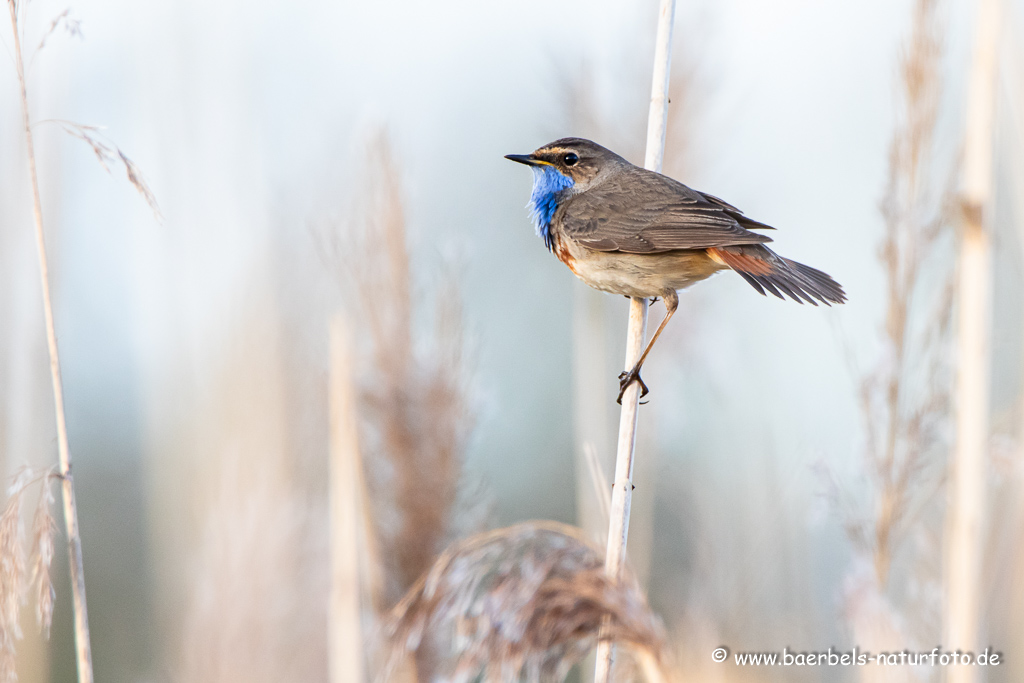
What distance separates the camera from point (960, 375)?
225 centimetres

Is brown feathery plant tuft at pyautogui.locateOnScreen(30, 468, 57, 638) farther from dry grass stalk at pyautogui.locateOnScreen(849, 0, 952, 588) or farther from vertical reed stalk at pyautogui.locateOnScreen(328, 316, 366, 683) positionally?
dry grass stalk at pyautogui.locateOnScreen(849, 0, 952, 588)

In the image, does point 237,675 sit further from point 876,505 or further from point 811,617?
point 811,617

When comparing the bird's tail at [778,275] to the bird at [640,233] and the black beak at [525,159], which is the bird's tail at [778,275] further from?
the black beak at [525,159]

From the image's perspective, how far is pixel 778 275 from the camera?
3.15 meters

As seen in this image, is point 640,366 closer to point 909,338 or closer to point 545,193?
point 909,338

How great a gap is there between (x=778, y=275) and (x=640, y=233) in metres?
0.73

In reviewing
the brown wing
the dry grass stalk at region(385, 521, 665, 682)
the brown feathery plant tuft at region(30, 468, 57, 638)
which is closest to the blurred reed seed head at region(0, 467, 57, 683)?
the brown feathery plant tuft at region(30, 468, 57, 638)

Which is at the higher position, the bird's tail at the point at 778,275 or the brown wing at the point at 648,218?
the brown wing at the point at 648,218

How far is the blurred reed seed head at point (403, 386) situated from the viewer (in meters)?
Result: 3.01

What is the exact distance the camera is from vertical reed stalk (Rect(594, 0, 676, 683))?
7.48 ft

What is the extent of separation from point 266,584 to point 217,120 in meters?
2.62

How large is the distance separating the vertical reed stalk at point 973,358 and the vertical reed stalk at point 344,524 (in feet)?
5.21

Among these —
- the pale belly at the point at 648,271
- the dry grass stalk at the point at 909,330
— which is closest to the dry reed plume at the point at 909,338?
the dry grass stalk at the point at 909,330

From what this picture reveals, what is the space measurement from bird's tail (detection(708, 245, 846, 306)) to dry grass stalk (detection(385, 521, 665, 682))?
5.07ft
